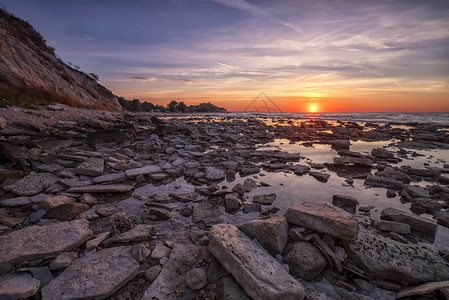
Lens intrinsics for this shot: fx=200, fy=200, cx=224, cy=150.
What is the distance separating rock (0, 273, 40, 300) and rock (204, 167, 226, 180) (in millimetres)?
4065

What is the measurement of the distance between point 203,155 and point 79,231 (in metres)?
5.79

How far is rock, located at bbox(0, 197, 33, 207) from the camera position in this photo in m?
3.48

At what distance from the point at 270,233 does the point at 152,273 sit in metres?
1.53

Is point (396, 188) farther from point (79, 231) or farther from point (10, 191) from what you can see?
point (10, 191)

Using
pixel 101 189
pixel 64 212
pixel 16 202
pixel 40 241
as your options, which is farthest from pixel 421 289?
pixel 16 202

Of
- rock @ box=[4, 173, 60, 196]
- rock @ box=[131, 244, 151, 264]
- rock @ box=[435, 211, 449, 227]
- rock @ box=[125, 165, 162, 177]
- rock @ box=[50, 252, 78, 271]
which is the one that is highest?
rock @ box=[4, 173, 60, 196]

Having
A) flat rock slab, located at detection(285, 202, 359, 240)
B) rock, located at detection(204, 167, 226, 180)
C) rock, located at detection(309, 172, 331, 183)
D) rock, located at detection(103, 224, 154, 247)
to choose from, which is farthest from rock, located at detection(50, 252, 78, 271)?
rock, located at detection(309, 172, 331, 183)

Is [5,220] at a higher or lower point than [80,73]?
lower

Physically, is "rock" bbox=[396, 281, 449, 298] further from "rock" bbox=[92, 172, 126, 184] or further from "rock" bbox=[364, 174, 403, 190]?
"rock" bbox=[92, 172, 126, 184]

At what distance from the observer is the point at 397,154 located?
9836mm

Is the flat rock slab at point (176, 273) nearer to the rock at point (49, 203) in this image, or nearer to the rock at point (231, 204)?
the rock at point (231, 204)

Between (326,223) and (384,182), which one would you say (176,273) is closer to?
(326,223)

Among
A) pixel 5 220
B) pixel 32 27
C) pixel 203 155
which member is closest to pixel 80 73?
pixel 32 27

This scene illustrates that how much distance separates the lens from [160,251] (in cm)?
271
